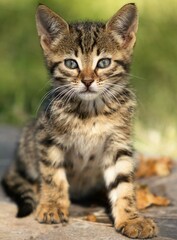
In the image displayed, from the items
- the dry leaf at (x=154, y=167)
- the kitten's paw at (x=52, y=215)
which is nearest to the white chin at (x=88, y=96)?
the kitten's paw at (x=52, y=215)

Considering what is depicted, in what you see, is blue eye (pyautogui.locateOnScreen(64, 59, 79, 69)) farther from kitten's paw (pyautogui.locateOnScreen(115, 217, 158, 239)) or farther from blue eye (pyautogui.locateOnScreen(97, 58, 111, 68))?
kitten's paw (pyautogui.locateOnScreen(115, 217, 158, 239))

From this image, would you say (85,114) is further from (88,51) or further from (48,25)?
(48,25)

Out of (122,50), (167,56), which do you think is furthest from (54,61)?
(167,56)

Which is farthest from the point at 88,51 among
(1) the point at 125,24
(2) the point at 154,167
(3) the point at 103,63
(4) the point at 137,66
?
(4) the point at 137,66

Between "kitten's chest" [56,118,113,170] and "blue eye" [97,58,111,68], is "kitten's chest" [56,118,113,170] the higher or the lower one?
the lower one

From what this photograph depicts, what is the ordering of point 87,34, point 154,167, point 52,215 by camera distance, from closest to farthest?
point 52,215, point 87,34, point 154,167

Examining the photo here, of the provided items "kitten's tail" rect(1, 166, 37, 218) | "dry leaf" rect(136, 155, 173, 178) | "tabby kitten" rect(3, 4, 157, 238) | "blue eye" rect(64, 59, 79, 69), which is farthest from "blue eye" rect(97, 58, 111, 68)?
"dry leaf" rect(136, 155, 173, 178)

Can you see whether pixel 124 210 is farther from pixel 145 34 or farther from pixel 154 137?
pixel 145 34
